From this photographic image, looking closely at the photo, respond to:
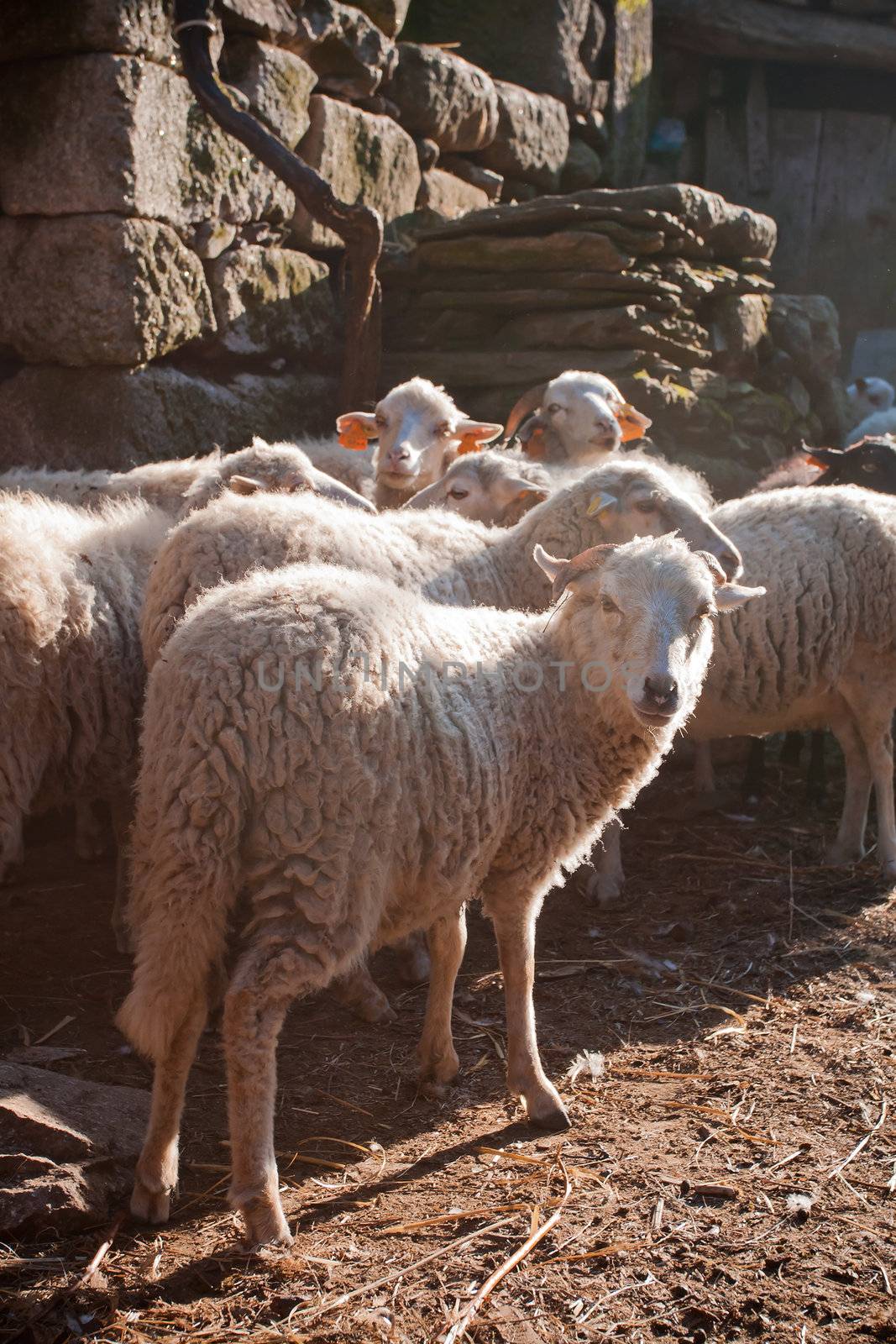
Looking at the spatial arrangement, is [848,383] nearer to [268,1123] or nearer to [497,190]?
[497,190]

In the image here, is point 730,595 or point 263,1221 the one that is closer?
point 263,1221

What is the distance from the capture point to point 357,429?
5.96 m

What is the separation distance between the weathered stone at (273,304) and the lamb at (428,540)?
8.05 feet

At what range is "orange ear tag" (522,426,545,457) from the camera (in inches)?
244

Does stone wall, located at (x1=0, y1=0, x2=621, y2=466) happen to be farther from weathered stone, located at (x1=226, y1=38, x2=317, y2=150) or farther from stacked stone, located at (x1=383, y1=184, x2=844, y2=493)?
stacked stone, located at (x1=383, y1=184, x2=844, y2=493)

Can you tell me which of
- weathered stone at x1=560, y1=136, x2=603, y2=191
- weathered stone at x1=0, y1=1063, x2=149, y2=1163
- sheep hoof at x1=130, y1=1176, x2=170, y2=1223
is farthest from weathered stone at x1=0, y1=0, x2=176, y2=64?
weathered stone at x1=560, y1=136, x2=603, y2=191

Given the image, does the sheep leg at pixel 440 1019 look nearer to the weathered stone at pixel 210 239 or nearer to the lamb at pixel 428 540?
the lamb at pixel 428 540

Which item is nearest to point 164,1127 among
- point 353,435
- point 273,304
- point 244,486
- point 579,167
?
point 244,486

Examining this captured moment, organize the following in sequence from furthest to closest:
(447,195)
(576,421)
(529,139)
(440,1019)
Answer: (529,139), (447,195), (576,421), (440,1019)

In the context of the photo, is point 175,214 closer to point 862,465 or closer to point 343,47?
point 343,47

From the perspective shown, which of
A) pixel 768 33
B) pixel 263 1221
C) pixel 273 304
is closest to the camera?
pixel 263 1221

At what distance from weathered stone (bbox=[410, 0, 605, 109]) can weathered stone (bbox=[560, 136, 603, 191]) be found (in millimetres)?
447

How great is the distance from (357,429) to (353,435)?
35 mm

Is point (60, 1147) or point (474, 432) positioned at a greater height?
point (474, 432)
